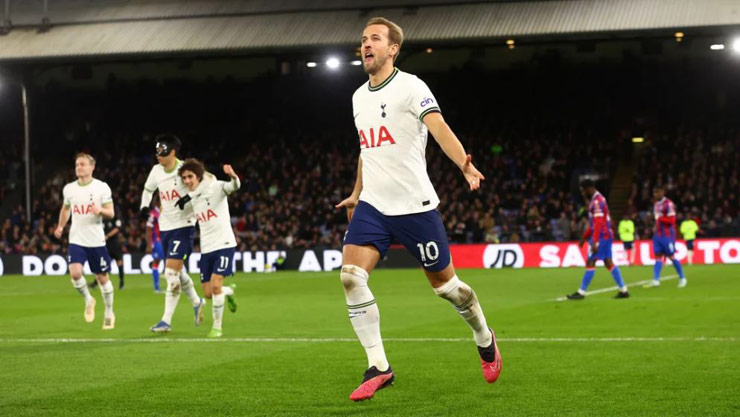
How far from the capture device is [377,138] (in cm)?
775

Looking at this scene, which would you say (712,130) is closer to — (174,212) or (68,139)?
(68,139)

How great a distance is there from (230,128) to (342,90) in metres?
5.28

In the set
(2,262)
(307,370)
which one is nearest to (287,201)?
(2,262)

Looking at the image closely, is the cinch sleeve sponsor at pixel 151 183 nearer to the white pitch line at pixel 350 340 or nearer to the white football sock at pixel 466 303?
the white pitch line at pixel 350 340

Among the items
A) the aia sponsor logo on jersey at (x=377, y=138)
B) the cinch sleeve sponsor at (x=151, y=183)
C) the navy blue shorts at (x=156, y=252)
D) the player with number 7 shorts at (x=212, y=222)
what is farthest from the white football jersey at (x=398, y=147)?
the navy blue shorts at (x=156, y=252)

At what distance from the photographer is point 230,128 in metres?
49.8

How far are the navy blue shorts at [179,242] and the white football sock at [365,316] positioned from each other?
7326mm

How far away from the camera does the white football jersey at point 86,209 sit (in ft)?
51.2

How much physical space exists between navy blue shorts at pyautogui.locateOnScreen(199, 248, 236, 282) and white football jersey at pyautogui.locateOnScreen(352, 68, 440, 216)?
664 cm

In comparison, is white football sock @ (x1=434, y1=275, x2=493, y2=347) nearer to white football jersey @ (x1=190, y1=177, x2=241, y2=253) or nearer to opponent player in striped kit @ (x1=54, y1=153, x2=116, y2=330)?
white football jersey @ (x1=190, y1=177, x2=241, y2=253)

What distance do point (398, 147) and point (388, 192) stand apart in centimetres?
32

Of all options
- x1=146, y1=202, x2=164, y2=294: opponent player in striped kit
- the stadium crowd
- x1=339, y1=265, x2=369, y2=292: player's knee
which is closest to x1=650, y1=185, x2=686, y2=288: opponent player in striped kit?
x1=146, y1=202, x2=164, y2=294: opponent player in striped kit

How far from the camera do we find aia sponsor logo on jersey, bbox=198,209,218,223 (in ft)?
47.1

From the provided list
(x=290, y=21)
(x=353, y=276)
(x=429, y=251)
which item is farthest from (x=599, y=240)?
(x=290, y=21)
